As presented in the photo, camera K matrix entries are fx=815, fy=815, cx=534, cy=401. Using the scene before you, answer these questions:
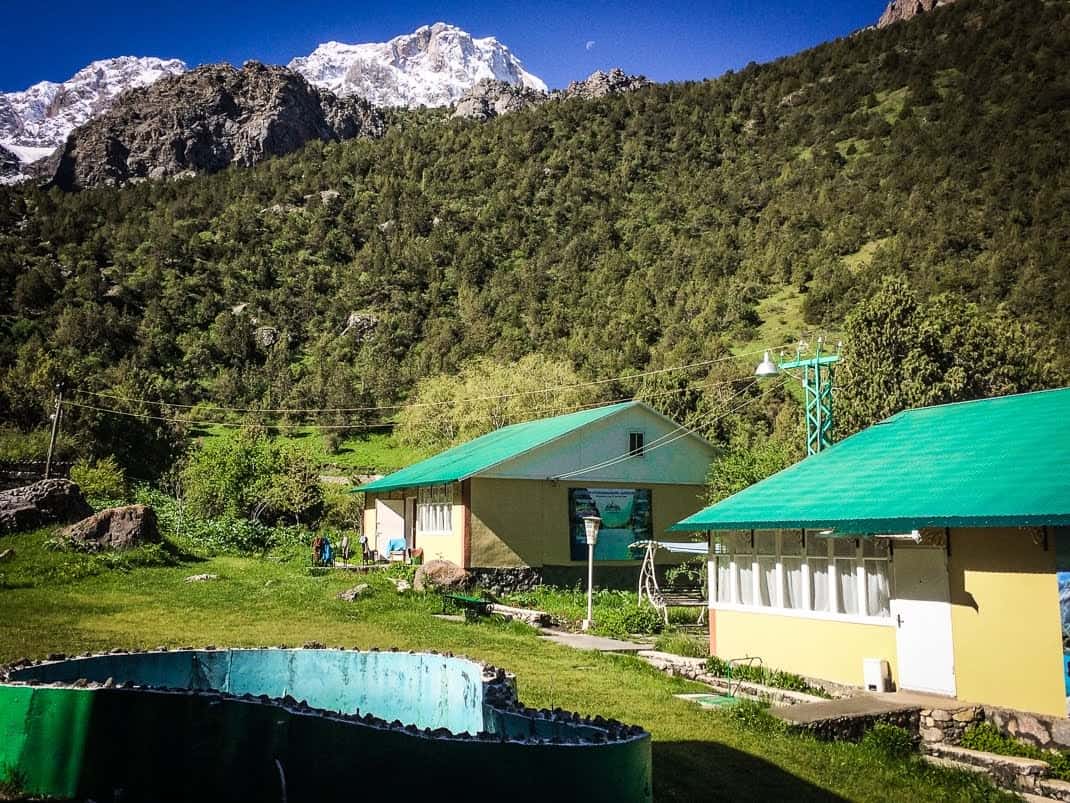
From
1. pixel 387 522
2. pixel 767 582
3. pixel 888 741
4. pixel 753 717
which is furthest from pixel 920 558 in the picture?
pixel 387 522

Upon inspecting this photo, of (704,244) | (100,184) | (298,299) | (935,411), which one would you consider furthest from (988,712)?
(100,184)

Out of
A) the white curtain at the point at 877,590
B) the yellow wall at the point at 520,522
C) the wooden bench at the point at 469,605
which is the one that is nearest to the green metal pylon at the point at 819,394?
the yellow wall at the point at 520,522

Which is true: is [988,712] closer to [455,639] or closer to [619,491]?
[455,639]

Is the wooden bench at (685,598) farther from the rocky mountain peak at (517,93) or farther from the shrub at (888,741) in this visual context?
the rocky mountain peak at (517,93)

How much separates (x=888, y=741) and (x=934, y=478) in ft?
16.2

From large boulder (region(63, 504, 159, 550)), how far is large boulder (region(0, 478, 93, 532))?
1043 mm

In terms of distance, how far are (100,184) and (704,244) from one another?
12591 centimetres

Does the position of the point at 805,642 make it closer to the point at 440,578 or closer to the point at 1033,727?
the point at 1033,727

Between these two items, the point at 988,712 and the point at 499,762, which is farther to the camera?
the point at 988,712

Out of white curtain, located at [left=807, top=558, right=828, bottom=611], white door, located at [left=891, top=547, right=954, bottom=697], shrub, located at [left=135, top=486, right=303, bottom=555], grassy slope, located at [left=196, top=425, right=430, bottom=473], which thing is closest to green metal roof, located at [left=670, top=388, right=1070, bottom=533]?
white door, located at [left=891, top=547, right=954, bottom=697]

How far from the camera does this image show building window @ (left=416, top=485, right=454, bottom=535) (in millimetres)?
30438

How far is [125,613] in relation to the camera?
59.4ft

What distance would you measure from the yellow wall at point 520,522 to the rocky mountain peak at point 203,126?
149m

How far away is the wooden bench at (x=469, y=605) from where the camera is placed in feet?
70.0
